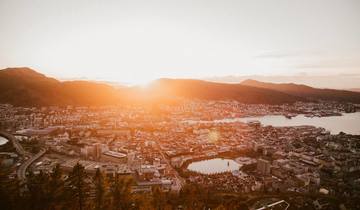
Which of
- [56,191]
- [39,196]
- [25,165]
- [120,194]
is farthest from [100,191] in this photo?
[25,165]

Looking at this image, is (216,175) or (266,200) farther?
(216,175)

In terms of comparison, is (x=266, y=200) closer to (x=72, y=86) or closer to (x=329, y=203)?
(x=329, y=203)

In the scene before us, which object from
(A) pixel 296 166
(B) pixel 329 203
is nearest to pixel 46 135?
(A) pixel 296 166

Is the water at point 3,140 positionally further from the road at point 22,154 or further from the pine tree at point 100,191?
the pine tree at point 100,191

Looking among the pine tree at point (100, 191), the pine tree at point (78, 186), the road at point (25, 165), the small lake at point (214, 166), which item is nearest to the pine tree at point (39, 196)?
the pine tree at point (78, 186)

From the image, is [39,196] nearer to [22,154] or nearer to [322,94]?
[22,154]

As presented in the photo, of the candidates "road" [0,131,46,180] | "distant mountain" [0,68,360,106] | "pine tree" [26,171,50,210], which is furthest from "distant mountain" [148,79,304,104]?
"pine tree" [26,171,50,210]

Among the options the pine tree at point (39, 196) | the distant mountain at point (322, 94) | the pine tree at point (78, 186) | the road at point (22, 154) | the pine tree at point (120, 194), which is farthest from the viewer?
the distant mountain at point (322, 94)
